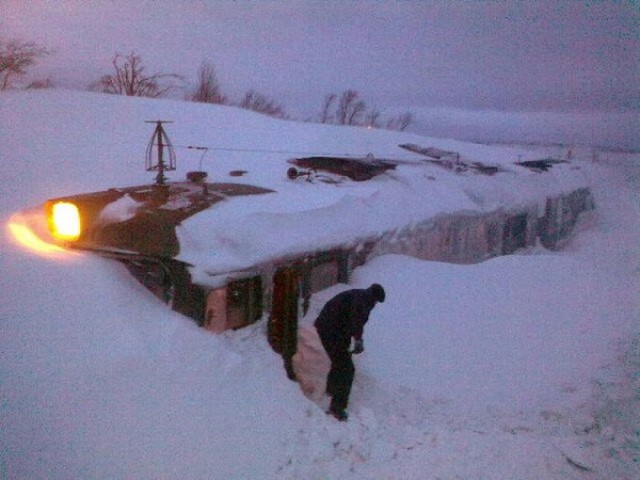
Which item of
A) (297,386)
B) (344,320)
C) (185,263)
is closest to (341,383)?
(297,386)

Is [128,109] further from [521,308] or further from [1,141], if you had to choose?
[521,308]

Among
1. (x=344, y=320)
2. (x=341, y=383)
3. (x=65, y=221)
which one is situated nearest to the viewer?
(x=341, y=383)

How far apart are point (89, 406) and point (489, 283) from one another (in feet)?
17.3

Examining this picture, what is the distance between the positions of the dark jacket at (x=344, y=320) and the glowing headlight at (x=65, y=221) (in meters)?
2.58

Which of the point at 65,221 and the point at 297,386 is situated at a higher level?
the point at 65,221

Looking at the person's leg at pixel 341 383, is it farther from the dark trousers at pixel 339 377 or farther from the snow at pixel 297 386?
the snow at pixel 297 386

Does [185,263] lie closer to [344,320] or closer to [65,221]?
[65,221]

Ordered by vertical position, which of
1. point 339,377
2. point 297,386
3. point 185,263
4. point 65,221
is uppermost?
point 65,221

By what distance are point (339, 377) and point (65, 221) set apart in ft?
10.0

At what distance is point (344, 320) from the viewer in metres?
4.37

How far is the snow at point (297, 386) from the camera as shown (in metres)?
3.27

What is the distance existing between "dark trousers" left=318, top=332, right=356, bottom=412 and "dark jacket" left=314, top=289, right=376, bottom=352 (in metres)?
0.03

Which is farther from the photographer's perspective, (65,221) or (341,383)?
(65,221)

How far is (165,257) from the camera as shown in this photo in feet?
14.4
